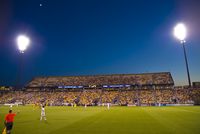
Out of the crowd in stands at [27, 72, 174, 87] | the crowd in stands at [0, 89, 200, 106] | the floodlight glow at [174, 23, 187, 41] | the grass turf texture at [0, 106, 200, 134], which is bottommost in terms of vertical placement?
the grass turf texture at [0, 106, 200, 134]

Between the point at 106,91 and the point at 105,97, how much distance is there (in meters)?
7.73

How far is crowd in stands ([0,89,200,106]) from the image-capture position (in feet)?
223

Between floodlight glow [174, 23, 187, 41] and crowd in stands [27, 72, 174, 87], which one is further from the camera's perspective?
crowd in stands [27, 72, 174, 87]

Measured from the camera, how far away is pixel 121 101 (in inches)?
2800

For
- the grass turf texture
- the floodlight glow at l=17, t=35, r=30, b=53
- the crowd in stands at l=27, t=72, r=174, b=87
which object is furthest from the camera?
the crowd in stands at l=27, t=72, r=174, b=87

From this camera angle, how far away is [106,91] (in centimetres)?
8369

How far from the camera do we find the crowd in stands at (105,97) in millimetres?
67844

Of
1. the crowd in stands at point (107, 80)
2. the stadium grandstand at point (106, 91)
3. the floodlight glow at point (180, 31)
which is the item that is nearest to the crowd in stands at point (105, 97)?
the stadium grandstand at point (106, 91)

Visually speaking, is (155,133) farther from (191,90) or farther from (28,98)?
(28,98)

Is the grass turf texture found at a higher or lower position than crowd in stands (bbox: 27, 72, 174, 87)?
lower

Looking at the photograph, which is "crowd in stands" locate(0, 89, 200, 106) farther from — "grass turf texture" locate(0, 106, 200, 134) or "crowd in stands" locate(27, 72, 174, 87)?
"grass turf texture" locate(0, 106, 200, 134)

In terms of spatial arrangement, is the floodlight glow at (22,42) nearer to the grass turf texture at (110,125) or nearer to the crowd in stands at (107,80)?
the grass turf texture at (110,125)

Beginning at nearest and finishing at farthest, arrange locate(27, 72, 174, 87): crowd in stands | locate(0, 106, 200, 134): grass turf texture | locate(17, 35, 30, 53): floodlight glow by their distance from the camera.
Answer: locate(0, 106, 200, 134): grass turf texture
locate(17, 35, 30, 53): floodlight glow
locate(27, 72, 174, 87): crowd in stands

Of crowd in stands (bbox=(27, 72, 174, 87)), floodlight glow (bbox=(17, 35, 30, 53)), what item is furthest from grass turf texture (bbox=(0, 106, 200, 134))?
crowd in stands (bbox=(27, 72, 174, 87))
